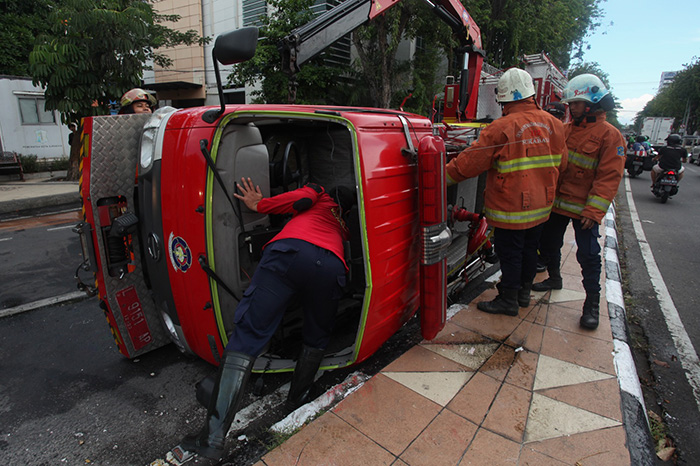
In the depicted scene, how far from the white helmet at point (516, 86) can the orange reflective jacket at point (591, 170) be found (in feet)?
2.24

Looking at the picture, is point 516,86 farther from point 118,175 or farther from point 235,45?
point 118,175

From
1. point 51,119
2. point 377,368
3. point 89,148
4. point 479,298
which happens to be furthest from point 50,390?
point 51,119

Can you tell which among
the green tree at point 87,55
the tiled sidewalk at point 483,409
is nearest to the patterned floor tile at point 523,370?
the tiled sidewalk at point 483,409

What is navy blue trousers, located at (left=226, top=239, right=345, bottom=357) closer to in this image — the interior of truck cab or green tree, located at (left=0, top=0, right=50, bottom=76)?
the interior of truck cab

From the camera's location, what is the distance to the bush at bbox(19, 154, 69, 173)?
1337 centimetres

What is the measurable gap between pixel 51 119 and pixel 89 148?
16155 millimetres

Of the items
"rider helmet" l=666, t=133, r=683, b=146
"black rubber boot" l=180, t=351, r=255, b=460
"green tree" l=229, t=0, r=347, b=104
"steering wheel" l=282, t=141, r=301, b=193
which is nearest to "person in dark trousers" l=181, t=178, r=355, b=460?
"black rubber boot" l=180, t=351, r=255, b=460

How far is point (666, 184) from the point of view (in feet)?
33.0

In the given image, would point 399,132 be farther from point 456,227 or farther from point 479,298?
point 479,298

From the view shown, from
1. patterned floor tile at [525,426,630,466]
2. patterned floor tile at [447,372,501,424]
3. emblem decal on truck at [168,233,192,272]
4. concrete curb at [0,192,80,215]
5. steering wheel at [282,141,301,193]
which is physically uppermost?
steering wheel at [282,141,301,193]

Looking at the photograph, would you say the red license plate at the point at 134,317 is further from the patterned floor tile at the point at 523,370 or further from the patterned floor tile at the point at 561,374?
the patterned floor tile at the point at 561,374

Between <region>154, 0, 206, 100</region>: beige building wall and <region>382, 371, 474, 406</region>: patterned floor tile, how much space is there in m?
18.1

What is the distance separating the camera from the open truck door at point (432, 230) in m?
2.52

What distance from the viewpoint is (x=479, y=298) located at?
381 centimetres
